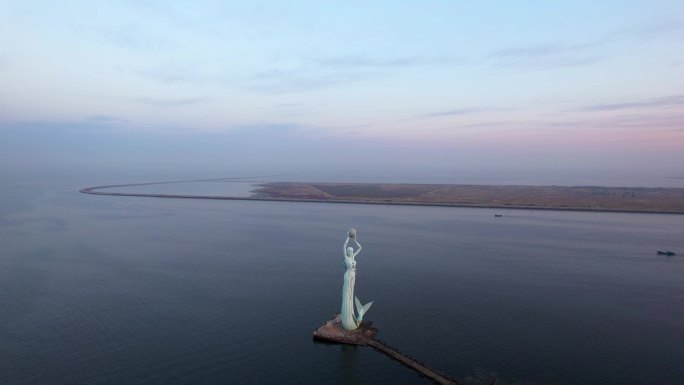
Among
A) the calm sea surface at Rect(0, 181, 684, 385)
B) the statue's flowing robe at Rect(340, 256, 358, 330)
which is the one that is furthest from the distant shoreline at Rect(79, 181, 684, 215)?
the statue's flowing robe at Rect(340, 256, 358, 330)

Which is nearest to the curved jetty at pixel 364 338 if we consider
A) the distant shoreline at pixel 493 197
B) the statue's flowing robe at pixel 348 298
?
the statue's flowing robe at pixel 348 298

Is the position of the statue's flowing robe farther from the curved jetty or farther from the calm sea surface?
the calm sea surface

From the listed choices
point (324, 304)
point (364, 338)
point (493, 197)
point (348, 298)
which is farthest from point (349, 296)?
point (493, 197)

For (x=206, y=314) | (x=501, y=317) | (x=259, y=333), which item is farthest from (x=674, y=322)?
(x=206, y=314)

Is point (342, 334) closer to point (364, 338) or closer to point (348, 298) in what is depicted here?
point (364, 338)

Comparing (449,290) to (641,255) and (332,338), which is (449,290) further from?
(641,255)

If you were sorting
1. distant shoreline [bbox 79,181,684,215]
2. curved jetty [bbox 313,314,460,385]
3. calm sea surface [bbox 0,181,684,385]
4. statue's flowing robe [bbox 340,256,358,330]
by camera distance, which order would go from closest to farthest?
curved jetty [bbox 313,314,460,385] → calm sea surface [bbox 0,181,684,385] → statue's flowing robe [bbox 340,256,358,330] → distant shoreline [bbox 79,181,684,215]
